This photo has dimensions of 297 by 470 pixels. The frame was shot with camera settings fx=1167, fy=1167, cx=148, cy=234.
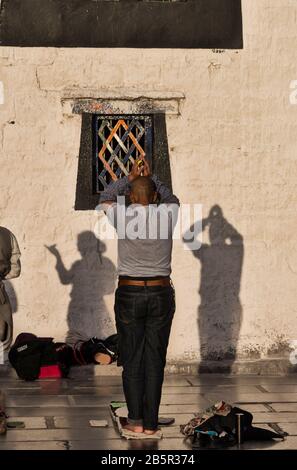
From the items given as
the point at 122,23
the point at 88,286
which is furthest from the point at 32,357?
the point at 122,23

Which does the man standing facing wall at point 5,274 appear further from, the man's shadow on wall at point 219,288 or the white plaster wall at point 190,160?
the man's shadow on wall at point 219,288

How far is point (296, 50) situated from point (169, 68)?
4.64 feet

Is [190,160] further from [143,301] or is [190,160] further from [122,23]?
[143,301]

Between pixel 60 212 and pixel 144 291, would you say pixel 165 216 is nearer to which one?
pixel 144 291

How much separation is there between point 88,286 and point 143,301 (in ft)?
12.0

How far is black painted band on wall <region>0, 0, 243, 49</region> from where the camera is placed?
12.4 meters

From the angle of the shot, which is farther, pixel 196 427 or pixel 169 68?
pixel 169 68

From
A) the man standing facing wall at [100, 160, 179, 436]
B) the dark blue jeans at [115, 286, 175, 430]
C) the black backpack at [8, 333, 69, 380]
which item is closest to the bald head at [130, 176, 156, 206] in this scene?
the man standing facing wall at [100, 160, 179, 436]

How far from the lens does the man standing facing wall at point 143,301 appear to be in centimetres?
896

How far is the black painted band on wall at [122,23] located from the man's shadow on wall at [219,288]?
1.89 meters

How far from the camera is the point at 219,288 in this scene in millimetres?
12672

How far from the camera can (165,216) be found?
29.7ft

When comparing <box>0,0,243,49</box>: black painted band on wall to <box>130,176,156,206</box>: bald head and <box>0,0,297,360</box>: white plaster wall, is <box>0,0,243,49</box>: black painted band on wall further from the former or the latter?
<box>130,176,156,206</box>: bald head

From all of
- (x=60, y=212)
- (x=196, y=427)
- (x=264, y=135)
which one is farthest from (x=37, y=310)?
(x=196, y=427)
